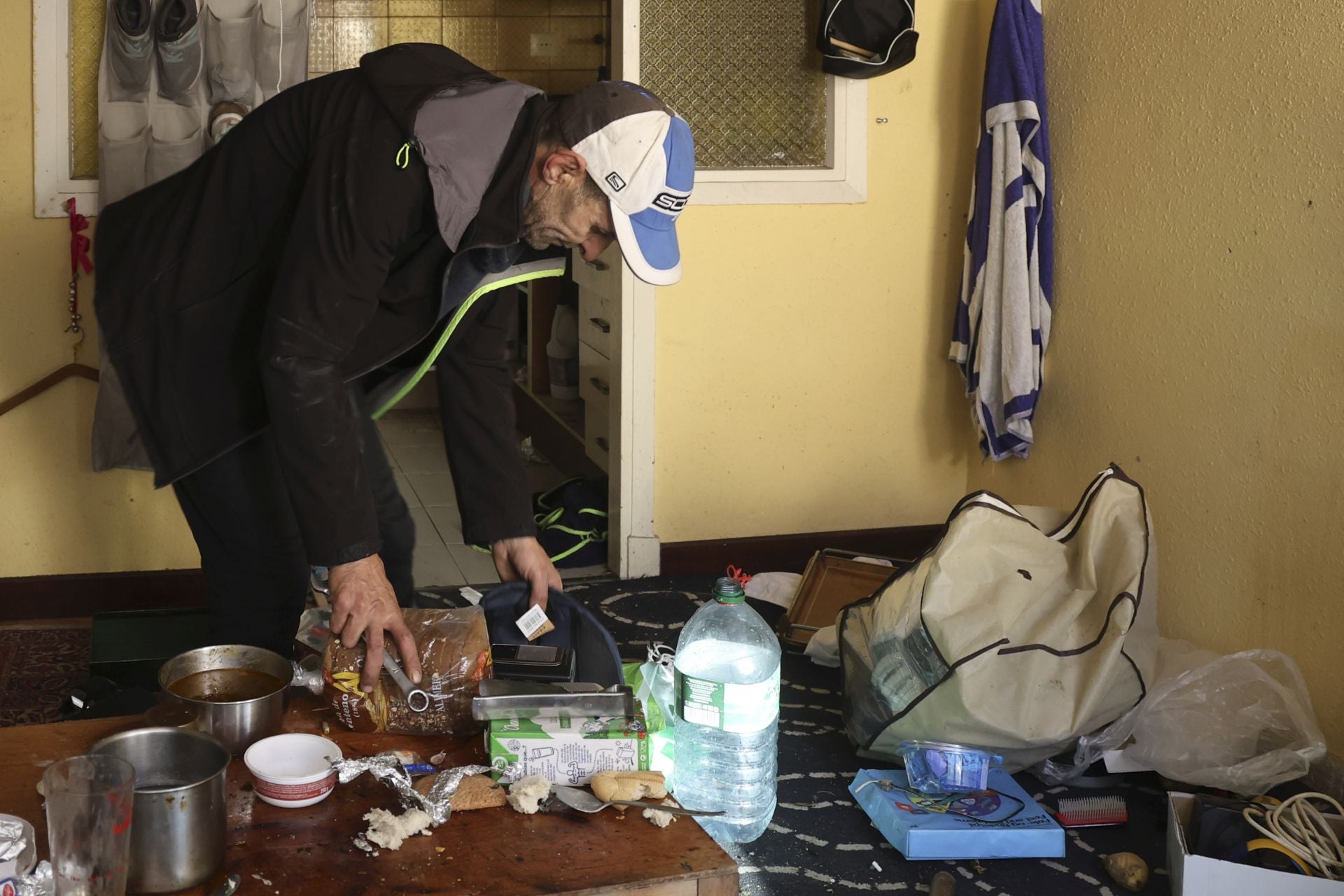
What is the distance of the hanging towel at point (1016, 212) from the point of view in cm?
301

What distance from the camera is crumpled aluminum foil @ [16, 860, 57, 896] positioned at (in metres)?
0.92

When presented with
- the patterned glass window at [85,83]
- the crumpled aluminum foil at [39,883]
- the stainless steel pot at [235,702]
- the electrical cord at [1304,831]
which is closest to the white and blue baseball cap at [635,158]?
the stainless steel pot at [235,702]

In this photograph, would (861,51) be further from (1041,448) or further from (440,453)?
(440,453)

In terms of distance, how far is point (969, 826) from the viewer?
77.9 inches

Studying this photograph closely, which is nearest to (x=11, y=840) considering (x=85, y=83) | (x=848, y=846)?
(x=848, y=846)

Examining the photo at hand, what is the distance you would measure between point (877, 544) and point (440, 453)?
6.17 ft

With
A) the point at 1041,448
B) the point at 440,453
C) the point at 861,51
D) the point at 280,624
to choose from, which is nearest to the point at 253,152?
the point at 280,624

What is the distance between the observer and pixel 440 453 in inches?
184

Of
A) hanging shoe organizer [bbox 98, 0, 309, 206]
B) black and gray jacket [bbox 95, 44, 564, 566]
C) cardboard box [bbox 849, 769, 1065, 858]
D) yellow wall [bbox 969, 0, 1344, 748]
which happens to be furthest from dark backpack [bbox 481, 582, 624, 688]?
hanging shoe organizer [bbox 98, 0, 309, 206]

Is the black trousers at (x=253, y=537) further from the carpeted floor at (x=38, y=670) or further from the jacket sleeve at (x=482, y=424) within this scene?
the carpeted floor at (x=38, y=670)

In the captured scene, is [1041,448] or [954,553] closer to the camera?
[954,553]

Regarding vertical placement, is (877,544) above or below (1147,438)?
below

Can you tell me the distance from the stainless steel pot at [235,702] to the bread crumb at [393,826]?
0.18 meters

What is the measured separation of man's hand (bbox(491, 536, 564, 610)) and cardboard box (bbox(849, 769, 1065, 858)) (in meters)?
0.74
